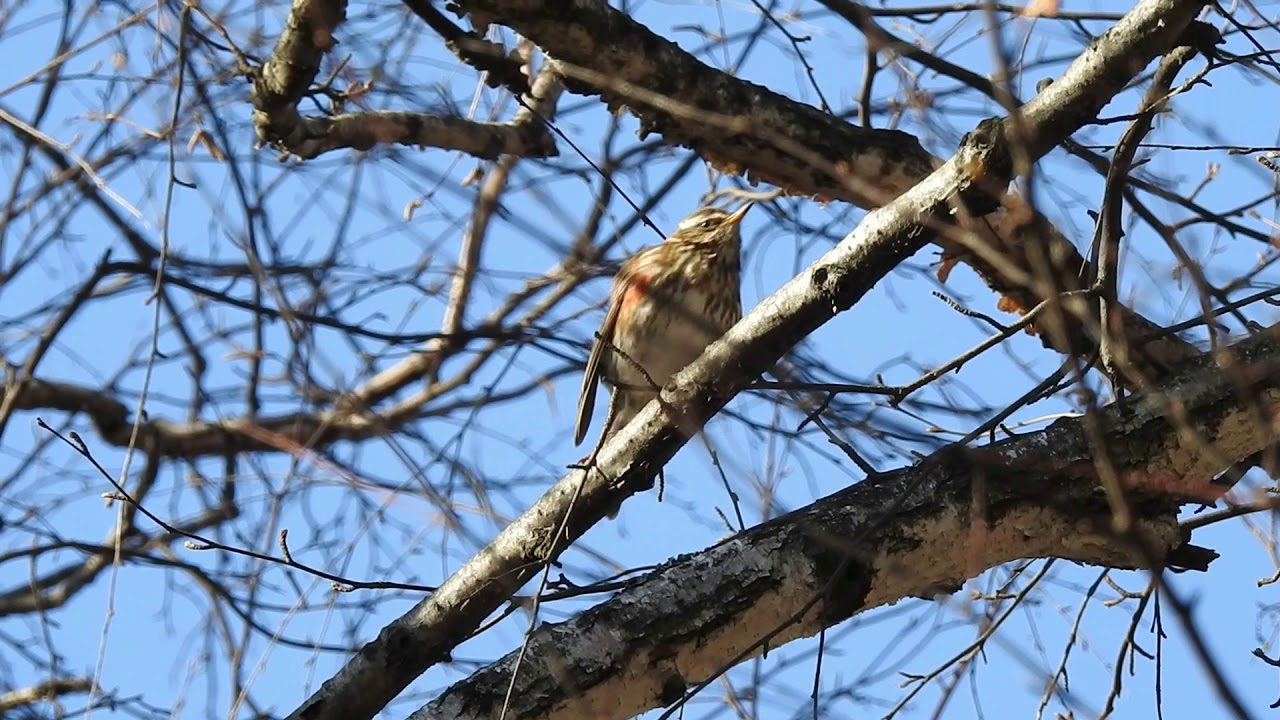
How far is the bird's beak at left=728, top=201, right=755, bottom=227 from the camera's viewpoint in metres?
4.65

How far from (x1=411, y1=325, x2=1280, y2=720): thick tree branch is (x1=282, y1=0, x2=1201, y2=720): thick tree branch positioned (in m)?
0.20

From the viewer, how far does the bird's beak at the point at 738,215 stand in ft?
15.3

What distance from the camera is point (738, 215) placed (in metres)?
4.67

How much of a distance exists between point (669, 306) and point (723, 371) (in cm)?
166

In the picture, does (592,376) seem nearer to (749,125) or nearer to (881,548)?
(749,125)

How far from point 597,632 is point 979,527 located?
0.74 m

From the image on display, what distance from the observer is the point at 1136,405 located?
2.84 meters

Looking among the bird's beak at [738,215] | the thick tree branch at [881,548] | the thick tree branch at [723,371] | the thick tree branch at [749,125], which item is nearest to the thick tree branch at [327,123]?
the thick tree branch at [749,125]

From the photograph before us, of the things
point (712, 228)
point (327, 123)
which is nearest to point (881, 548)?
point (712, 228)

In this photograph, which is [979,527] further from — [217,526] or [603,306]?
[217,526]

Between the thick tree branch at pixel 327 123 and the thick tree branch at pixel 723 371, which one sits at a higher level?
the thick tree branch at pixel 327 123

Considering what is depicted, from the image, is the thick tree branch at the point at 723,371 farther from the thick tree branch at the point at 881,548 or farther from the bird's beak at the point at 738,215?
the bird's beak at the point at 738,215

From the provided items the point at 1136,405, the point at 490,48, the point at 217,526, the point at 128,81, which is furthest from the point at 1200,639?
the point at 217,526

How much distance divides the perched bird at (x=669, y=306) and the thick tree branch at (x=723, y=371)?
4.83 ft
